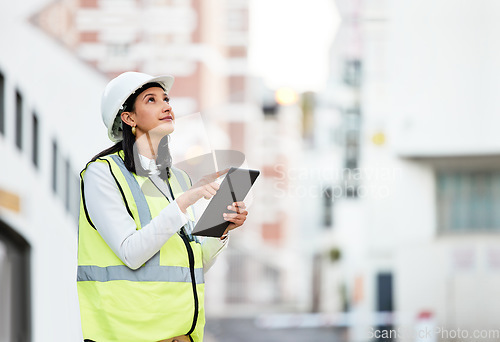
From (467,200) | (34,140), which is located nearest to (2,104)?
(34,140)

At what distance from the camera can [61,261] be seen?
4023 millimetres

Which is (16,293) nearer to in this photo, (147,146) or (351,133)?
(147,146)

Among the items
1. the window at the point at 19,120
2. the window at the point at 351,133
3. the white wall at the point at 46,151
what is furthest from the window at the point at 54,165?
the window at the point at 351,133

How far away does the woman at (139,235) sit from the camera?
83 centimetres

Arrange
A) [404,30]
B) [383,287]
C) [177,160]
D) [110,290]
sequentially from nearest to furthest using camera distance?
[110,290]
[177,160]
[404,30]
[383,287]

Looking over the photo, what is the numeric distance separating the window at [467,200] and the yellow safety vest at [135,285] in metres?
5.06

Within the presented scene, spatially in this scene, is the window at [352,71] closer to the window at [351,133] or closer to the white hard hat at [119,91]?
the window at [351,133]

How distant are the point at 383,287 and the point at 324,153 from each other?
2.37 metres

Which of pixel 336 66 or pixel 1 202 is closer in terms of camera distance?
pixel 1 202

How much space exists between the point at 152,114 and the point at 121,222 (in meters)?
0.16

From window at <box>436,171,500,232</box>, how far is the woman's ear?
507cm

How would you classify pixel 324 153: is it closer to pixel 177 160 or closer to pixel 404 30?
pixel 404 30

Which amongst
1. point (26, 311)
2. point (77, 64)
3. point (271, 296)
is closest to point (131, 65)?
point (77, 64)

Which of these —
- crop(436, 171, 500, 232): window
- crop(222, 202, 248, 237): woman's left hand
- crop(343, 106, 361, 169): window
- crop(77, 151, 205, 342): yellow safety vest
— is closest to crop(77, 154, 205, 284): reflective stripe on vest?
crop(77, 151, 205, 342): yellow safety vest
